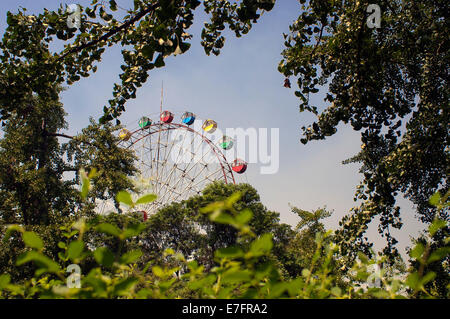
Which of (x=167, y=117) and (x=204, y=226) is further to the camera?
(x=167, y=117)

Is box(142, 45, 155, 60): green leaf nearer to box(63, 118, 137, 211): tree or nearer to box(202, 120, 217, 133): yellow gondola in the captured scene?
box(63, 118, 137, 211): tree

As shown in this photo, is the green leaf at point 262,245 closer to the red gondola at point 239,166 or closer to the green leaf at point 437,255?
the green leaf at point 437,255

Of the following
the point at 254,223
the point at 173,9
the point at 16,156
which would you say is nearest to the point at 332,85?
the point at 173,9

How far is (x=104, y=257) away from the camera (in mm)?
596

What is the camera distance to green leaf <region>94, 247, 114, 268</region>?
589 mm

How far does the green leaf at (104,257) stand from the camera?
59cm

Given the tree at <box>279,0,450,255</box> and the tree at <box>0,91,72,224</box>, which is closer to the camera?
the tree at <box>279,0,450,255</box>

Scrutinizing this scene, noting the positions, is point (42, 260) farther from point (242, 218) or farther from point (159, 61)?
point (159, 61)

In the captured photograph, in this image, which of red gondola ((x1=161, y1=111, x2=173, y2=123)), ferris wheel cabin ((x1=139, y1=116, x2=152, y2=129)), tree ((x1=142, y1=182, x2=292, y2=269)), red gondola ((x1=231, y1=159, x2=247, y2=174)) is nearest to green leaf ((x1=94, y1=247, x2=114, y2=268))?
tree ((x1=142, y1=182, x2=292, y2=269))

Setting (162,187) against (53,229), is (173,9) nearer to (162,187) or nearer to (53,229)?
(53,229)

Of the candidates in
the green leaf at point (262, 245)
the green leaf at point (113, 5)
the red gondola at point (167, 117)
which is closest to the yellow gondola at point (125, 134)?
the red gondola at point (167, 117)

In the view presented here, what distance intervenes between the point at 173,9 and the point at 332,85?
7.51 feet

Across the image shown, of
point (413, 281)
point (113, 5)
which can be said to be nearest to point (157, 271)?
point (413, 281)

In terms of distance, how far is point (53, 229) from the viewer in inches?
571
